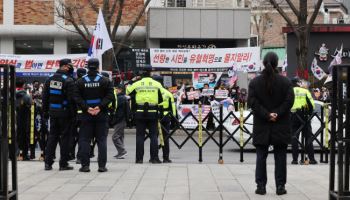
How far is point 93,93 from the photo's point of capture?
36.8 ft

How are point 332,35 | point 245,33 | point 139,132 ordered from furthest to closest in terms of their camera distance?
point 245,33 < point 332,35 < point 139,132

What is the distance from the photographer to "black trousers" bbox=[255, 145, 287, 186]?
29.2ft

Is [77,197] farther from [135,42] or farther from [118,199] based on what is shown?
[135,42]

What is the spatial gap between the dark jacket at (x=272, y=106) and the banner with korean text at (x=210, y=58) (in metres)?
16.1

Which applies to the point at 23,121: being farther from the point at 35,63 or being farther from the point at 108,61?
the point at 35,63

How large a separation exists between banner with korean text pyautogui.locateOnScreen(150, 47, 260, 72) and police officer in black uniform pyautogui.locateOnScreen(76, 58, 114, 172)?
45.6 feet

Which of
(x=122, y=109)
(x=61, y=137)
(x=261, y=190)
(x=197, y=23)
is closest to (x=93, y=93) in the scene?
(x=61, y=137)

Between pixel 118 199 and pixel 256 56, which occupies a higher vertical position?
pixel 256 56

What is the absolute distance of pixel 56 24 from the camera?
1387 inches

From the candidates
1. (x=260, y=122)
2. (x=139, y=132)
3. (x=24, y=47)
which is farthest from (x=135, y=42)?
(x=260, y=122)

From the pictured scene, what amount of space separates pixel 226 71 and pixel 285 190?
16873 millimetres

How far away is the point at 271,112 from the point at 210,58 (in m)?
16.6

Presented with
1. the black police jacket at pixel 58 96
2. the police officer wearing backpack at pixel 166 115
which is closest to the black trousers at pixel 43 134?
the black police jacket at pixel 58 96

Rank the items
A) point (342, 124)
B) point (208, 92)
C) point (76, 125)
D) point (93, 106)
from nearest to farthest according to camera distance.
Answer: point (342, 124) < point (93, 106) < point (76, 125) < point (208, 92)
